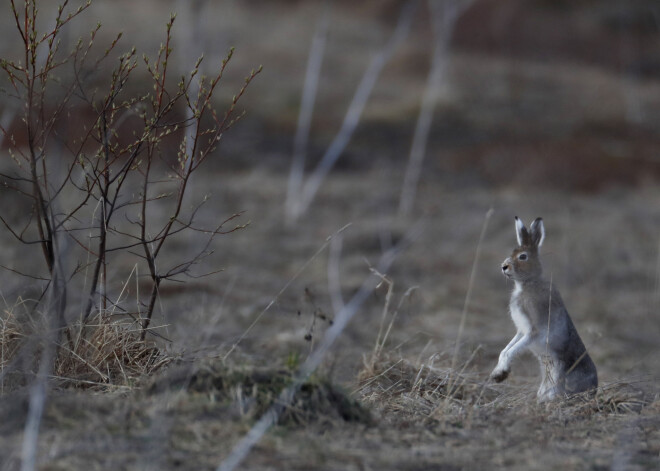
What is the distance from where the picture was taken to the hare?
6039 mm

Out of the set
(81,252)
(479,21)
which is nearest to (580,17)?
(479,21)

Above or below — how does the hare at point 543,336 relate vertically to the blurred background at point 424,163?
below

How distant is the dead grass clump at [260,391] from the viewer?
4551 mm

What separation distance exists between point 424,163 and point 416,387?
58.2ft

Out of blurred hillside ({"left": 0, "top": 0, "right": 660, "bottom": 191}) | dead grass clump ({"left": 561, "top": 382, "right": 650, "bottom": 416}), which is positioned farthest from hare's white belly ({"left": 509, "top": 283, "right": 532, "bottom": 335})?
blurred hillside ({"left": 0, "top": 0, "right": 660, "bottom": 191})

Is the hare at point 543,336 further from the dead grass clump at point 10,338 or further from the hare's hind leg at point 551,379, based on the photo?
the dead grass clump at point 10,338

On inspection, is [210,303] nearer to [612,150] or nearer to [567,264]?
[567,264]

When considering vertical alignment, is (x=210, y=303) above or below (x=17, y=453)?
above

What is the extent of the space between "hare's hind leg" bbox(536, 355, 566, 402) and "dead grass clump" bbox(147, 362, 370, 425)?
66.4 inches

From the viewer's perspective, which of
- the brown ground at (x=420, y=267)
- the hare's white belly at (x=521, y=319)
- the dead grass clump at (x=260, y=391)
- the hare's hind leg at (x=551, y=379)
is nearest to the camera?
the brown ground at (x=420, y=267)

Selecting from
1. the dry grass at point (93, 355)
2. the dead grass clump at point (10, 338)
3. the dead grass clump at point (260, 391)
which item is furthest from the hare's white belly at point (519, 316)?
the dead grass clump at point (10, 338)

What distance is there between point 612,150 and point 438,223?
320 inches

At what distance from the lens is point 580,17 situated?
37.5m

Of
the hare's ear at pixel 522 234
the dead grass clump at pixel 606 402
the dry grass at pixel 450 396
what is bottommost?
the dead grass clump at pixel 606 402
